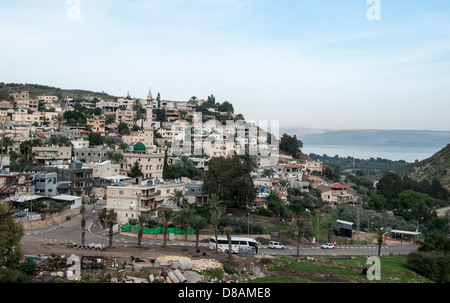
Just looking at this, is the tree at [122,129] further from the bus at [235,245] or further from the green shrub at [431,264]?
the green shrub at [431,264]

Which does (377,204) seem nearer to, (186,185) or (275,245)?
(186,185)

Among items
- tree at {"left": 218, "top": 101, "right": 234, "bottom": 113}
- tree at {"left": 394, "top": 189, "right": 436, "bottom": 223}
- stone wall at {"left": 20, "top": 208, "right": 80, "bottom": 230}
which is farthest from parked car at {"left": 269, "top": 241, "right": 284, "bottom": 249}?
tree at {"left": 218, "top": 101, "right": 234, "bottom": 113}

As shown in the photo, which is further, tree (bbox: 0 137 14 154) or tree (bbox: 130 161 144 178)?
tree (bbox: 0 137 14 154)

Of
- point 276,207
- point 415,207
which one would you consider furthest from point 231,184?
point 415,207

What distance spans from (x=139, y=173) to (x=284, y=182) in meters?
18.2

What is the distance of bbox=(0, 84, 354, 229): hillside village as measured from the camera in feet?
123

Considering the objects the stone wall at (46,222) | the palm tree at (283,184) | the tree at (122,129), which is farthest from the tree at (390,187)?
the stone wall at (46,222)

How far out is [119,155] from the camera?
51.7 m

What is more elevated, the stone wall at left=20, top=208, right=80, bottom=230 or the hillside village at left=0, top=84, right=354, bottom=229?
the hillside village at left=0, top=84, right=354, bottom=229

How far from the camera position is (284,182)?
176 feet

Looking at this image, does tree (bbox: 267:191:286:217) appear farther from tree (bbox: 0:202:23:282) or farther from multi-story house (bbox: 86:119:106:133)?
multi-story house (bbox: 86:119:106:133)

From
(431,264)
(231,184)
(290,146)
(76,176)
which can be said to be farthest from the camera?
(290,146)
